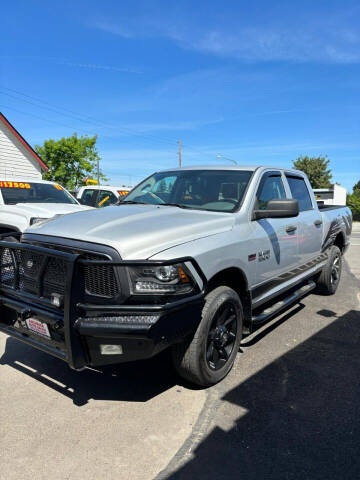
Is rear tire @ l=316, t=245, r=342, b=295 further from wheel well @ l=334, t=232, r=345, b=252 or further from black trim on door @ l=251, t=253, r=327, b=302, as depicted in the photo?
black trim on door @ l=251, t=253, r=327, b=302

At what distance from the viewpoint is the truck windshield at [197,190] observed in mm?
3795

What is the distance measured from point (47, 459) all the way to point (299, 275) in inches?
140

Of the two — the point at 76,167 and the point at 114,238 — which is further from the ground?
the point at 76,167

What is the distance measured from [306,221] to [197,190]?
1.73 meters

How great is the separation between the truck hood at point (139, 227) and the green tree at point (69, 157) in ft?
113

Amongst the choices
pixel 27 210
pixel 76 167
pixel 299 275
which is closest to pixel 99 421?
pixel 299 275

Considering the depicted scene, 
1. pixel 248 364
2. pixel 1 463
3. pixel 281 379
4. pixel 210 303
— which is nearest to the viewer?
pixel 1 463

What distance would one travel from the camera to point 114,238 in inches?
105

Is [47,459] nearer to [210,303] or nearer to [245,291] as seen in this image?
[210,303]

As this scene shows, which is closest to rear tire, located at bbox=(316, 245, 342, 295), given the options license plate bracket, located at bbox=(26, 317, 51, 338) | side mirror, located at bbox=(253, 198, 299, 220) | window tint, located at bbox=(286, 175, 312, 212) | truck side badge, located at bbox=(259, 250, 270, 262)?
window tint, located at bbox=(286, 175, 312, 212)

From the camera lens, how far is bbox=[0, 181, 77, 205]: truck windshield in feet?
24.9

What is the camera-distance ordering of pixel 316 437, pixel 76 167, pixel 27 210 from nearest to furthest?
1. pixel 316 437
2. pixel 27 210
3. pixel 76 167

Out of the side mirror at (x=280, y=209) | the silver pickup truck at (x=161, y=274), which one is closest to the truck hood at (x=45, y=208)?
the silver pickup truck at (x=161, y=274)

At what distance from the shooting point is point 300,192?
516 centimetres
